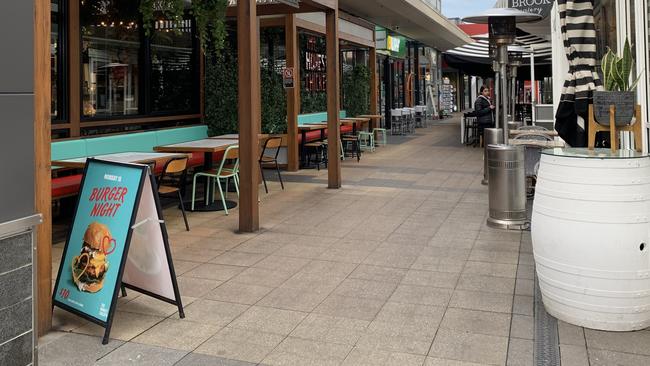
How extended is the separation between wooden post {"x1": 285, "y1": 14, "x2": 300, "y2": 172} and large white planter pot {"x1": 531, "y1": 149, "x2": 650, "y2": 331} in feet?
26.0

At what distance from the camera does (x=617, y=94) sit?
374cm

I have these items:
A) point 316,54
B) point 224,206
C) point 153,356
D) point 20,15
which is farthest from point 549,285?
point 316,54

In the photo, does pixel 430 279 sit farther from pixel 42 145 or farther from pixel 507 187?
pixel 42 145

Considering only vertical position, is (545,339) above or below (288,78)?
below

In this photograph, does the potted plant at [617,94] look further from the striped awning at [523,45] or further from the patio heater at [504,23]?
the striped awning at [523,45]

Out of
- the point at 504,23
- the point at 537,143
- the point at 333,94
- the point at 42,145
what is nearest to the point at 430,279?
the point at 42,145

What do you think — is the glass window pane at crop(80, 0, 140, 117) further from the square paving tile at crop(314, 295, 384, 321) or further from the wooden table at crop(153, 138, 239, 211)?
the square paving tile at crop(314, 295, 384, 321)

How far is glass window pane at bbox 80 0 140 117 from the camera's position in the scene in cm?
786

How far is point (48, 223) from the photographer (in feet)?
11.3

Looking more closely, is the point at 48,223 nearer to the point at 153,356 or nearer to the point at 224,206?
the point at 153,356

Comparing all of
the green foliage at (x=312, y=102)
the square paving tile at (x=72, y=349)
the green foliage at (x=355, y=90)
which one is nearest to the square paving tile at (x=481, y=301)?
the square paving tile at (x=72, y=349)

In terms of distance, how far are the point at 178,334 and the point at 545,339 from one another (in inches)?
87.0

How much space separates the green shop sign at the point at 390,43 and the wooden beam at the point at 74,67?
41.2ft

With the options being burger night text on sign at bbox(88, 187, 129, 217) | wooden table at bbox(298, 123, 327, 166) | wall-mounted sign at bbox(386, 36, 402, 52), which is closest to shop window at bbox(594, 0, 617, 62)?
burger night text on sign at bbox(88, 187, 129, 217)
